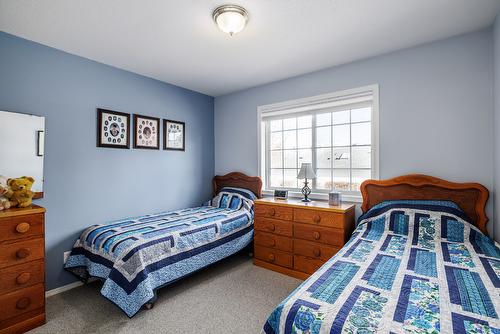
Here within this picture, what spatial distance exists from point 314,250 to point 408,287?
1373mm

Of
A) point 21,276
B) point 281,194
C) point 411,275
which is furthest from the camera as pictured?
point 281,194

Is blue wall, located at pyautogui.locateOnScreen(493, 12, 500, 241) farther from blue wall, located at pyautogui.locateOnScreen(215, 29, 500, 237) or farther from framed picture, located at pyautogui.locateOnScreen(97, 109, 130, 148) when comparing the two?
framed picture, located at pyautogui.locateOnScreen(97, 109, 130, 148)

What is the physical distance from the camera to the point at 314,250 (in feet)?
8.52

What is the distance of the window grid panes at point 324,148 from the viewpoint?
2898 mm

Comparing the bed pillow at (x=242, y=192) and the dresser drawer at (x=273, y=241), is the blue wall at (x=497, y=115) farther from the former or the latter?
the bed pillow at (x=242, y=192)

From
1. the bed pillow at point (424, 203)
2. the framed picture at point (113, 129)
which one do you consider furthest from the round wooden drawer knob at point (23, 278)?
the bed pillow at point (424, 203)

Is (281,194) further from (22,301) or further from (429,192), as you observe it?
(22,301)

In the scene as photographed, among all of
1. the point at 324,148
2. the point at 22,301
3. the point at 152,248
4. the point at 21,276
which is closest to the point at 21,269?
the point at 21,276

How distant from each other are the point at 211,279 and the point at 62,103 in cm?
236

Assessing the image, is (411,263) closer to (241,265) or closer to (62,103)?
(241,265)

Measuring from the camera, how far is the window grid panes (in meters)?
2.90

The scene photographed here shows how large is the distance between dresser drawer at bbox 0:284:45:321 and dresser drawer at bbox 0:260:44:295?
0.04 meters

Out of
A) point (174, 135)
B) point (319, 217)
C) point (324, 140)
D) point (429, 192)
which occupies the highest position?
point (174, 135)

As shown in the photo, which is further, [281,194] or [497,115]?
[281,194]
